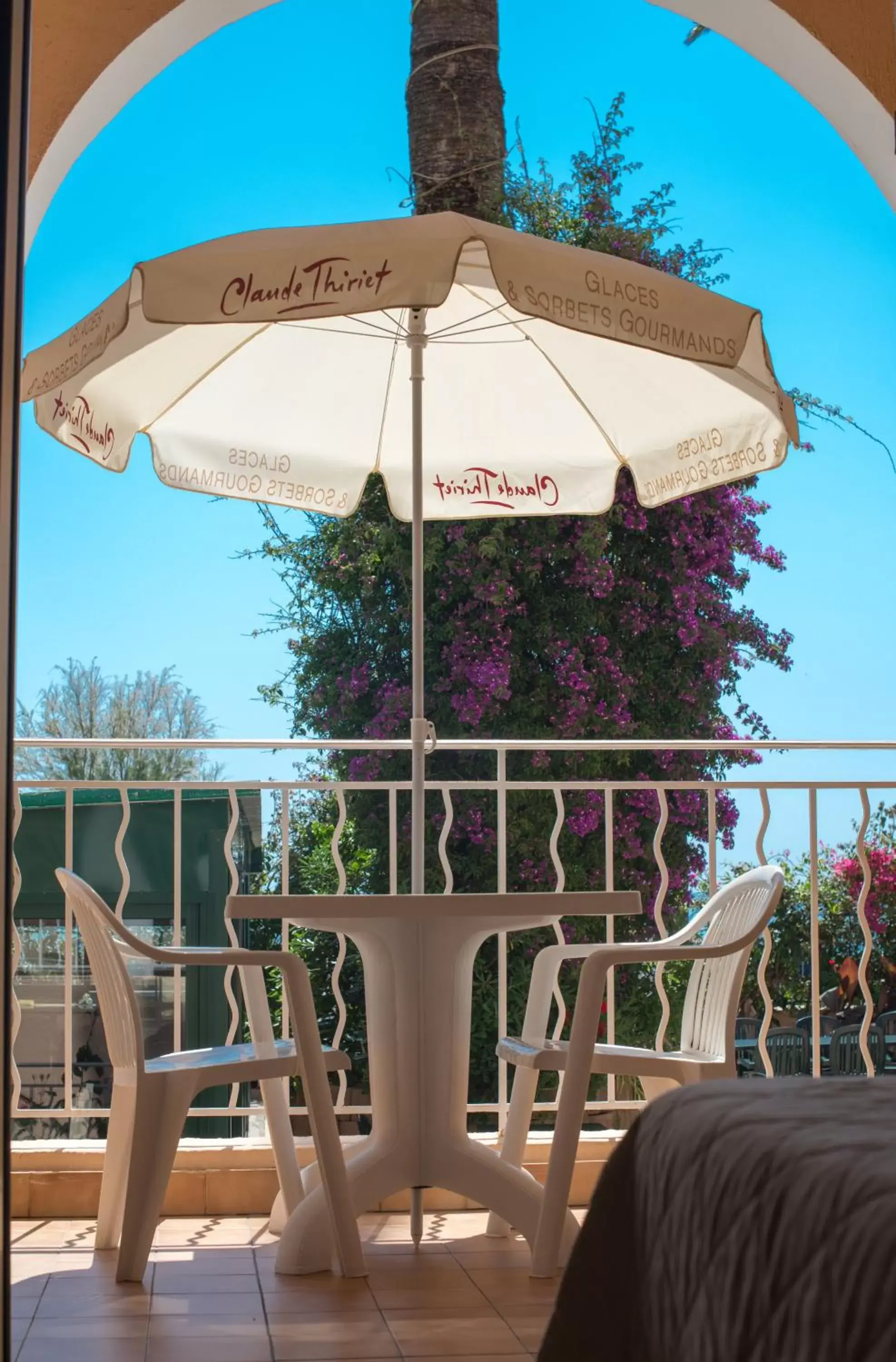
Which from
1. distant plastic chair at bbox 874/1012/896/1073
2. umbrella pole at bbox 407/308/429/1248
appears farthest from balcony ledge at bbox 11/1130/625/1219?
distant plastic chair at bbox 874/1012/896/1073

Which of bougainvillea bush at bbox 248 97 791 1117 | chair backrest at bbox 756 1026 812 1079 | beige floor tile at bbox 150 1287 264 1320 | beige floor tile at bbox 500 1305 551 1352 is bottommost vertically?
chair backrest at bbox 756 1026 812 1079

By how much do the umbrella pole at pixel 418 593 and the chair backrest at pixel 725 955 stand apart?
2.41 feet

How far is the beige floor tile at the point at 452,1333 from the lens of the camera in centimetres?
258

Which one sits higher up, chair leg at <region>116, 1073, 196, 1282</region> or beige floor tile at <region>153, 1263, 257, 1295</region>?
chair leg at <region>116, 1073, 196, 1282</region>

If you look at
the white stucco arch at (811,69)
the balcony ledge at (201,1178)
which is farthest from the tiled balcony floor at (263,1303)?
the white stucco arch at (811,69)

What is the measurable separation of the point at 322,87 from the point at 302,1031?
1229 cm

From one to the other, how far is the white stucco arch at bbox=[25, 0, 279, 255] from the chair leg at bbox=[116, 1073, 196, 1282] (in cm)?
244

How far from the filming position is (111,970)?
3254mm

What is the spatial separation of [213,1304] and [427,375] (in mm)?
2641

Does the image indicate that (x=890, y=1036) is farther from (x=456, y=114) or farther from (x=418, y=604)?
(x=418, y=604)

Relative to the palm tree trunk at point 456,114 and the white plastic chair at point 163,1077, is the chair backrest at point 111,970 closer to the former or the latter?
the white plastic chair at point 163,1077

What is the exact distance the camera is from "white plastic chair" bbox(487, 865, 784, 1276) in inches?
120

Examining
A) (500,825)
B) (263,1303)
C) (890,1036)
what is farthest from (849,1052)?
(263,1303)

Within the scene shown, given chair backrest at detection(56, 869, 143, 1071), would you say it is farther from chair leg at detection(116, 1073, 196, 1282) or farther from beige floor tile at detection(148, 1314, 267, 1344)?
beige floor tile at detection(148, 1314, 267, 1344)
